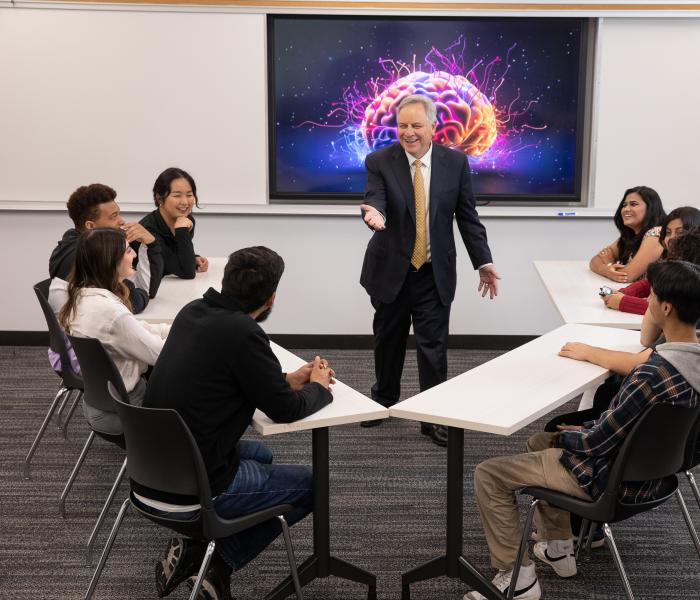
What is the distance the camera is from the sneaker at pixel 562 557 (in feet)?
10.5

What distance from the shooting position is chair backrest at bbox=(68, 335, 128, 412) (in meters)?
3.08

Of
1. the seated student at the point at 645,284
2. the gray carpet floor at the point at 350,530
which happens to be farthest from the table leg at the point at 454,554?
the seated student at the point at 645,284

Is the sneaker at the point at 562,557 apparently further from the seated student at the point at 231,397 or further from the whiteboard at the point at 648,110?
the whiteboard at the point at 648,110

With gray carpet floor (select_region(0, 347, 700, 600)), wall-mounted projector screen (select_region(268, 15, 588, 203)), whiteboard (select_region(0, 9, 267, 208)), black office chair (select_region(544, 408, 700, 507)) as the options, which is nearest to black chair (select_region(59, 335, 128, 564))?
gray carpet floor (select_region(0, 347, 700, 600))

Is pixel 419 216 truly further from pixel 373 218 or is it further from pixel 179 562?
pixel 179 562

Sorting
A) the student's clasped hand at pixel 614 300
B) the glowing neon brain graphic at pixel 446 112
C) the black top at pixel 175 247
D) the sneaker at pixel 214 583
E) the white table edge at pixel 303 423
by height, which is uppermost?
the glowing neon brain graphic at pixel 446 112

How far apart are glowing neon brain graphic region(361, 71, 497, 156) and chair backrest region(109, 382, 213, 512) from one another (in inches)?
152

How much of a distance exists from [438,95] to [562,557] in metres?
3.58

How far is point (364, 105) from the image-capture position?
605 cm

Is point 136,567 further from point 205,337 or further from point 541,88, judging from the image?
point 541,88

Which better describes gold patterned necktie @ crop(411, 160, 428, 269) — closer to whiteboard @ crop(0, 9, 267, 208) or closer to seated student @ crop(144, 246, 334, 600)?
seated student @ crop(144, 246, 334, 600)

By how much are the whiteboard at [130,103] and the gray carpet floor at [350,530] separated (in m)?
1.86

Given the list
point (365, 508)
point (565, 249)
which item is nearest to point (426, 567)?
point (365, 508)

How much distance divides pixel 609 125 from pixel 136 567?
13.7ft
